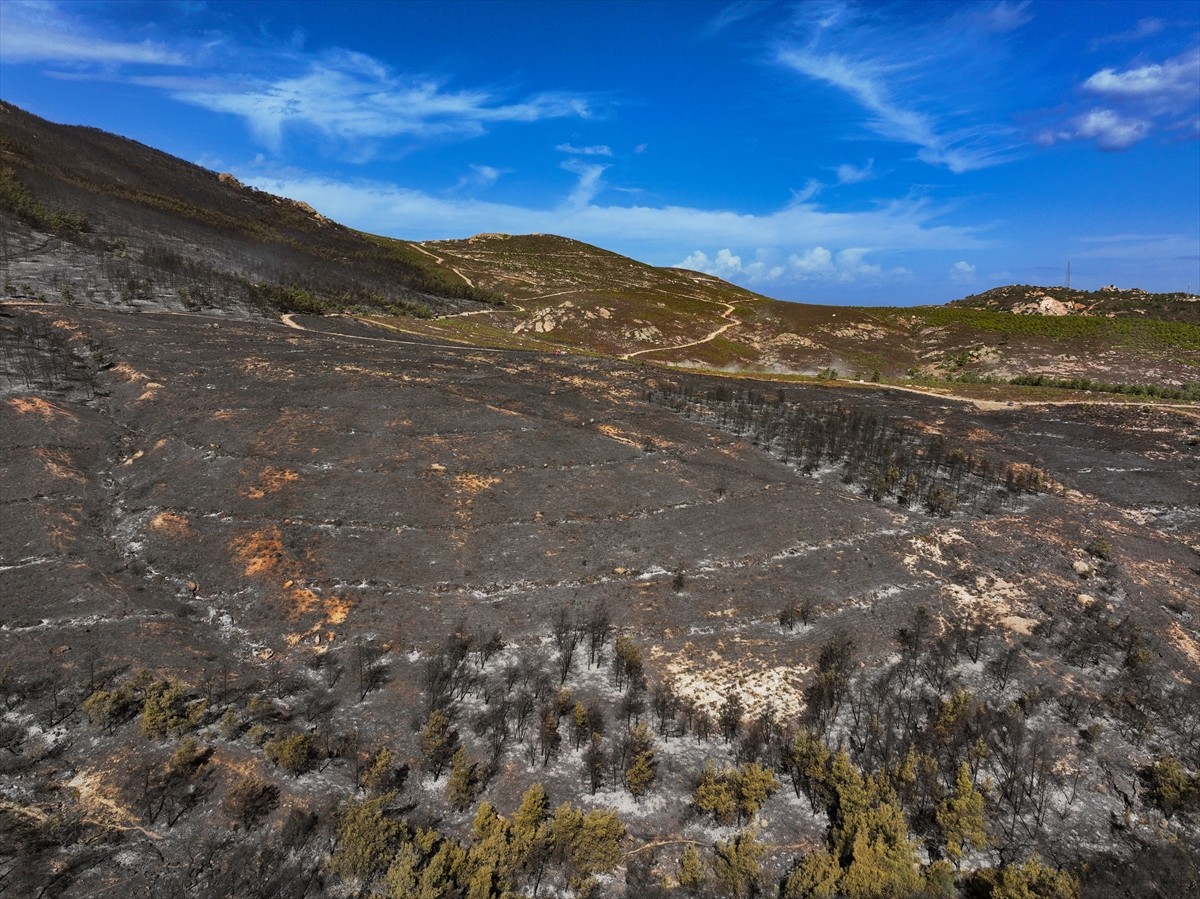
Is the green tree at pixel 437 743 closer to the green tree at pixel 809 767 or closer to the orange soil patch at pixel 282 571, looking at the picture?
the orange soil patch at pixel 282 571

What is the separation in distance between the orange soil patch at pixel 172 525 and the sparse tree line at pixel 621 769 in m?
5.91

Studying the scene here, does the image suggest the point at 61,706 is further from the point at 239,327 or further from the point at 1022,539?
the point at 239,327

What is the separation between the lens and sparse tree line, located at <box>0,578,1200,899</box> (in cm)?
935

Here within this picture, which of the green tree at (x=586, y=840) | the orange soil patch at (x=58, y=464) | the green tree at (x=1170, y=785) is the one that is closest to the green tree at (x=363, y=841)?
the green tree at (x=586, y=840)

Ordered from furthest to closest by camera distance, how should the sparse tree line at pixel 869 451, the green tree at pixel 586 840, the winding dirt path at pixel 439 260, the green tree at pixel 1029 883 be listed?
the winding dirt path at pixel 439 260 → the sparse tree line at pixel 869 451 → the green tree at pixel 586 840 → the green tree at pixel 1029 883

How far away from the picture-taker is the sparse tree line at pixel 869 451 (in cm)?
2233

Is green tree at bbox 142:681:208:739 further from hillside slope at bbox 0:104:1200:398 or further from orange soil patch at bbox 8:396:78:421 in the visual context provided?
hillside slope at bbox 0:104:1200:398

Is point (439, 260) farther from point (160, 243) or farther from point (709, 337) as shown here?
point (709, 337)

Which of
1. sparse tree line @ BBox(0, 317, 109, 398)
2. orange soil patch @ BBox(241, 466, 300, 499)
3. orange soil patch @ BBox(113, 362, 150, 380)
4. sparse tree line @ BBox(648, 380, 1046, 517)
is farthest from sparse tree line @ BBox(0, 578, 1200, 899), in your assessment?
sparse tree line @ BBox(0, 317, 109, 398)

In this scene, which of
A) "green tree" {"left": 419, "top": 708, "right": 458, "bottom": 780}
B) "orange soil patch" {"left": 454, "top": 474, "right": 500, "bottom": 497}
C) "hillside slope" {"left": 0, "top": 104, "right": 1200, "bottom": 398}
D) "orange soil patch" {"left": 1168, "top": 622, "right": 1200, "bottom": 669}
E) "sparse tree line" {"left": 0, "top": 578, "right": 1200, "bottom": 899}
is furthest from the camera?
"hillside slope" {"left": 0, "top": 104, "right": 1200, "bottom": 398}

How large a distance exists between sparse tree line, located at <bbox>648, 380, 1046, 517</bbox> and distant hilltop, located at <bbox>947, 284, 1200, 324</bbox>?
7002cm

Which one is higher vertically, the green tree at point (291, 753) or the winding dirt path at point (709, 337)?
the winding dirt path at point (709, 337)

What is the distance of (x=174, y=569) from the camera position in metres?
16.4

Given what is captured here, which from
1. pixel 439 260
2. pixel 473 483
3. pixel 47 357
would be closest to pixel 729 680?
pixel 473 483
